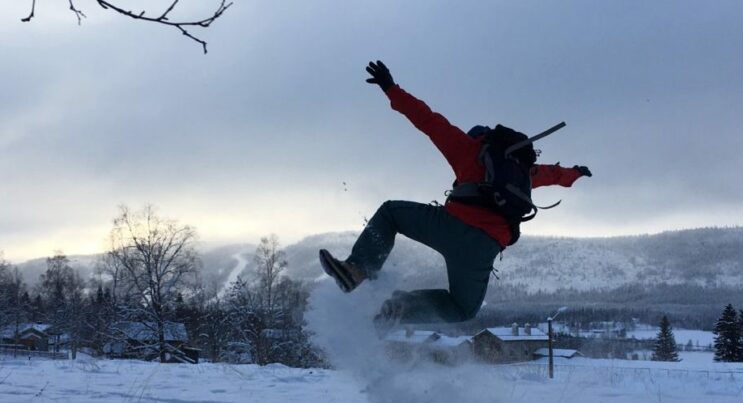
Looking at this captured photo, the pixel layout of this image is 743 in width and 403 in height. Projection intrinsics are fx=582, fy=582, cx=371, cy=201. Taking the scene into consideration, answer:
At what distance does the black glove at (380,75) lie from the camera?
4277mm

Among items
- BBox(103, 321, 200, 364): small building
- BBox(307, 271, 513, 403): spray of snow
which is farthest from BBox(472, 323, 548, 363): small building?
BBox(307, 271, 513, 403): spray of snow

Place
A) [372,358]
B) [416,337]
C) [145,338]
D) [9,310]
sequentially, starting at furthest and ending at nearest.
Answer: [9,310] → [145,338] → [416,337] → [372,358]

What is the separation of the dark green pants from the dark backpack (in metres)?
0.20

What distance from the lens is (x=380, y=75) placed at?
14.1 feet

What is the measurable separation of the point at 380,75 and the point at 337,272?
1480 mm

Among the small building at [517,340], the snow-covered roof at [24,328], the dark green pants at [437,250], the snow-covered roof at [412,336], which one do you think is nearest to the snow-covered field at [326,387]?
the snow-covered roof at [412,336]

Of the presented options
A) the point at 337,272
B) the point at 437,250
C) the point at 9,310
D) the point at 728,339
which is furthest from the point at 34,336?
the point at 437,250

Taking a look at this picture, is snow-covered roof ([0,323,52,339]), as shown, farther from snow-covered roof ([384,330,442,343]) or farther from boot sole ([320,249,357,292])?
boot sole ([320,249,357,292])

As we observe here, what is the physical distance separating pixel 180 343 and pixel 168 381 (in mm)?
31011

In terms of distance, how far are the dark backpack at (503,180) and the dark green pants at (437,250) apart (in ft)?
0.64

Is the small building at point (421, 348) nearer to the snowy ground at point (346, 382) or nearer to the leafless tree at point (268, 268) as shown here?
the snowy ground at point (346, 382)

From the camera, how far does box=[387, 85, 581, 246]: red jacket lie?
3.97 metres

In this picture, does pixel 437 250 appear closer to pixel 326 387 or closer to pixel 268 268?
pixel 326 387

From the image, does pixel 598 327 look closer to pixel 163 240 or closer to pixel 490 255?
pixel 163 240
